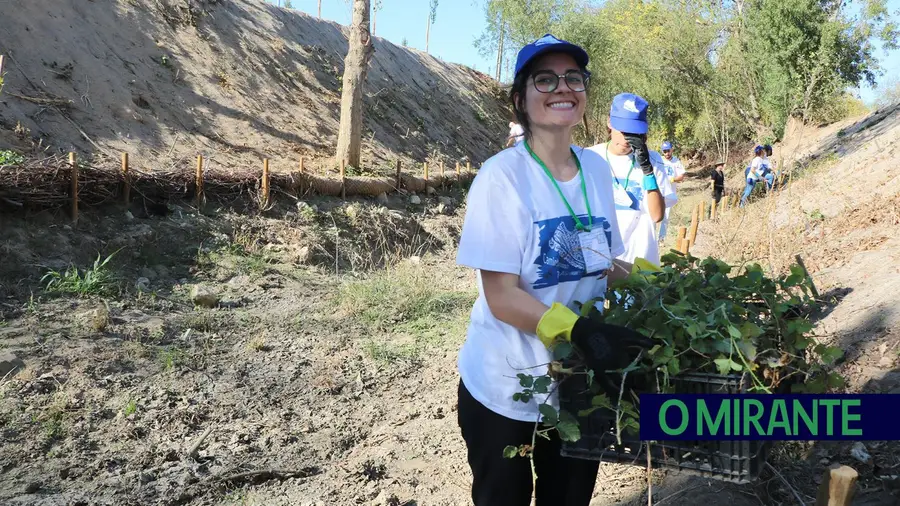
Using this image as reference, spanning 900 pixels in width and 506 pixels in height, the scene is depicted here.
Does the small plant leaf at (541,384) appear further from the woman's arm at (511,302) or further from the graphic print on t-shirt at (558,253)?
the graphic print on t-shirt at (558,253)

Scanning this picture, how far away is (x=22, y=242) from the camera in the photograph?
635 centimetres

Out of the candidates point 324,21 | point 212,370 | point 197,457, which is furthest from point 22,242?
point 324,21

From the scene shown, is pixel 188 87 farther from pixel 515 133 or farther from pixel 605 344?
pixel 605 344

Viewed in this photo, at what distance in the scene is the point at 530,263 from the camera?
173 cm

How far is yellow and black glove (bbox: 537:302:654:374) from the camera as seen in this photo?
1478 mm

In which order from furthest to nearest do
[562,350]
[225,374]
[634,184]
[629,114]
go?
[225,374], [634,184], [629,114], [562,350]

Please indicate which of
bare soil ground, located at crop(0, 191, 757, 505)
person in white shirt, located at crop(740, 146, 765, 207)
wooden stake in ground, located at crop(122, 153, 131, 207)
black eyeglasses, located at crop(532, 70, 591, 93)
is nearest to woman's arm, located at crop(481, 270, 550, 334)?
black eyeglasses, located at crop(532, 70, 591, 93)

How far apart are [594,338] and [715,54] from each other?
26.7 meters

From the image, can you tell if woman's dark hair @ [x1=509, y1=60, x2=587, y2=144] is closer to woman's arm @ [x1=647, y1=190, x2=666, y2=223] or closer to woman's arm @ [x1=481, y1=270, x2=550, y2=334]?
woman's arm @ [x1=481, y1=270, x2=550, y2=334]

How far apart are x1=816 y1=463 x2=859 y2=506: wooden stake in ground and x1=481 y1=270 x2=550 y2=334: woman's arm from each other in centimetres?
72

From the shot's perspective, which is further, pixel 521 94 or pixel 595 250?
pixel 521 94

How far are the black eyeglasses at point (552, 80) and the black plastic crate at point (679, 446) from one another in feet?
2.58

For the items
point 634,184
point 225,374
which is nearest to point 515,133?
point 634,184

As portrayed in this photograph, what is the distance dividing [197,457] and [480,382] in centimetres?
247
